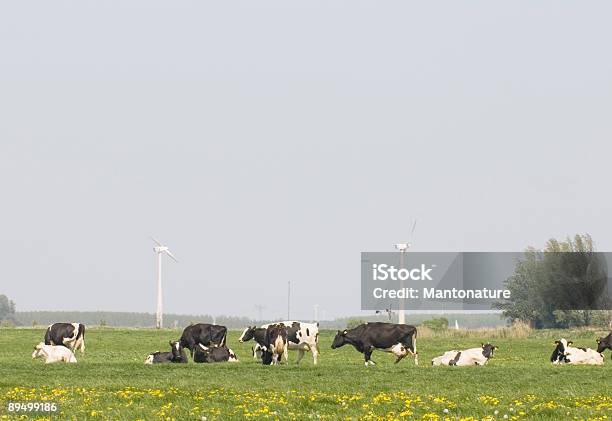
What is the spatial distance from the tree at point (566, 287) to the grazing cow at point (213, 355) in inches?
2864

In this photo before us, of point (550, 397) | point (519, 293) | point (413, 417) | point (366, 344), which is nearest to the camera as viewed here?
point (413, 417)

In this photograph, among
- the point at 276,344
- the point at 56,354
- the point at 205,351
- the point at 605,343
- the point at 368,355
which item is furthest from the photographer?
the point at 605,343

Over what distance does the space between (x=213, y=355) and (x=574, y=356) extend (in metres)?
14.9

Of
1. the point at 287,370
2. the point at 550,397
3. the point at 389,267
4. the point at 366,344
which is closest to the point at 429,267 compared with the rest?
the point at 389,267

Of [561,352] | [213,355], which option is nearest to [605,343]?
[561,352]

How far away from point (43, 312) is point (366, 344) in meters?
158

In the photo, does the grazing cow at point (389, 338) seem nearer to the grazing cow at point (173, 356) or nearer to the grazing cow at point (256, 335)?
the grazing cow at point (256, 335)

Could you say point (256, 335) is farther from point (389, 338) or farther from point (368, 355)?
point (389, 338)

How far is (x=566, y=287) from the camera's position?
373 feet

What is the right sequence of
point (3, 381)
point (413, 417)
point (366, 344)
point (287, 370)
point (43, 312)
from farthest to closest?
point (43, 312)
point (366, 344)
point (287, 370)
point (3, 381)
point (413, 417)

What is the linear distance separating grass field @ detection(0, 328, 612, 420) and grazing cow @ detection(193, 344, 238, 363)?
3.99 meters

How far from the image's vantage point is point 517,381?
33.1 meters

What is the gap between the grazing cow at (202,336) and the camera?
47438 mm

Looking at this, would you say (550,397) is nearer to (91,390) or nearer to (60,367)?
(91,390)
